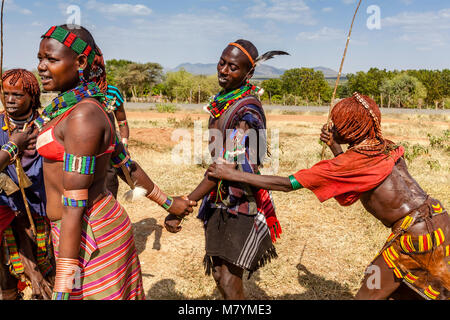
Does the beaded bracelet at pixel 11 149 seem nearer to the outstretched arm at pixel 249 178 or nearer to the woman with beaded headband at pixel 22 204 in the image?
the woman with beaded headband at pixel 22 204

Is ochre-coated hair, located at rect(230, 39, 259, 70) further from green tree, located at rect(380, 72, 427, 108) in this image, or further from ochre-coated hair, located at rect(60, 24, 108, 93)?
green tree, located at rect(380, 72, 427, 108)

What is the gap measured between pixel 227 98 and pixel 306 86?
158ft

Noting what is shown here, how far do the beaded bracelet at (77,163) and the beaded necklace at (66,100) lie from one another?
0.83 feet

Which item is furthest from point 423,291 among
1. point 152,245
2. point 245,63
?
point 152,245

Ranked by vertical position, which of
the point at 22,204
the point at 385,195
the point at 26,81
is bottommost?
the point at 22,204

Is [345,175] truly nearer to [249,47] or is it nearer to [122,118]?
[249,47]

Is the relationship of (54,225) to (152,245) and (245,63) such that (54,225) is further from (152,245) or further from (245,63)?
(152,245)

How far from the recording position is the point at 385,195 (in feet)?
7.33

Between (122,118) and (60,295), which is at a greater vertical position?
(122,118)

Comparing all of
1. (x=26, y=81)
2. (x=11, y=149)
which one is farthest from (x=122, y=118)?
(x=11, y=149)

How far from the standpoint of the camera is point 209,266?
2711 mm

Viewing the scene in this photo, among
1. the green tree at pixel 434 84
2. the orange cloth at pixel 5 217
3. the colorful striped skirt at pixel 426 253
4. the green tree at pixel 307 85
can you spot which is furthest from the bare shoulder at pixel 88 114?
the green tree at pixel 307 85

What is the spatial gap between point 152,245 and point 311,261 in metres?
1.88

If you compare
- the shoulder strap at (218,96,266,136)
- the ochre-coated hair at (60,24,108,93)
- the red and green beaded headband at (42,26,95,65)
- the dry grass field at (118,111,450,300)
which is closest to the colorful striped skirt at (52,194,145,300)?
the ochre-coated hair at (60,24,108,93)
